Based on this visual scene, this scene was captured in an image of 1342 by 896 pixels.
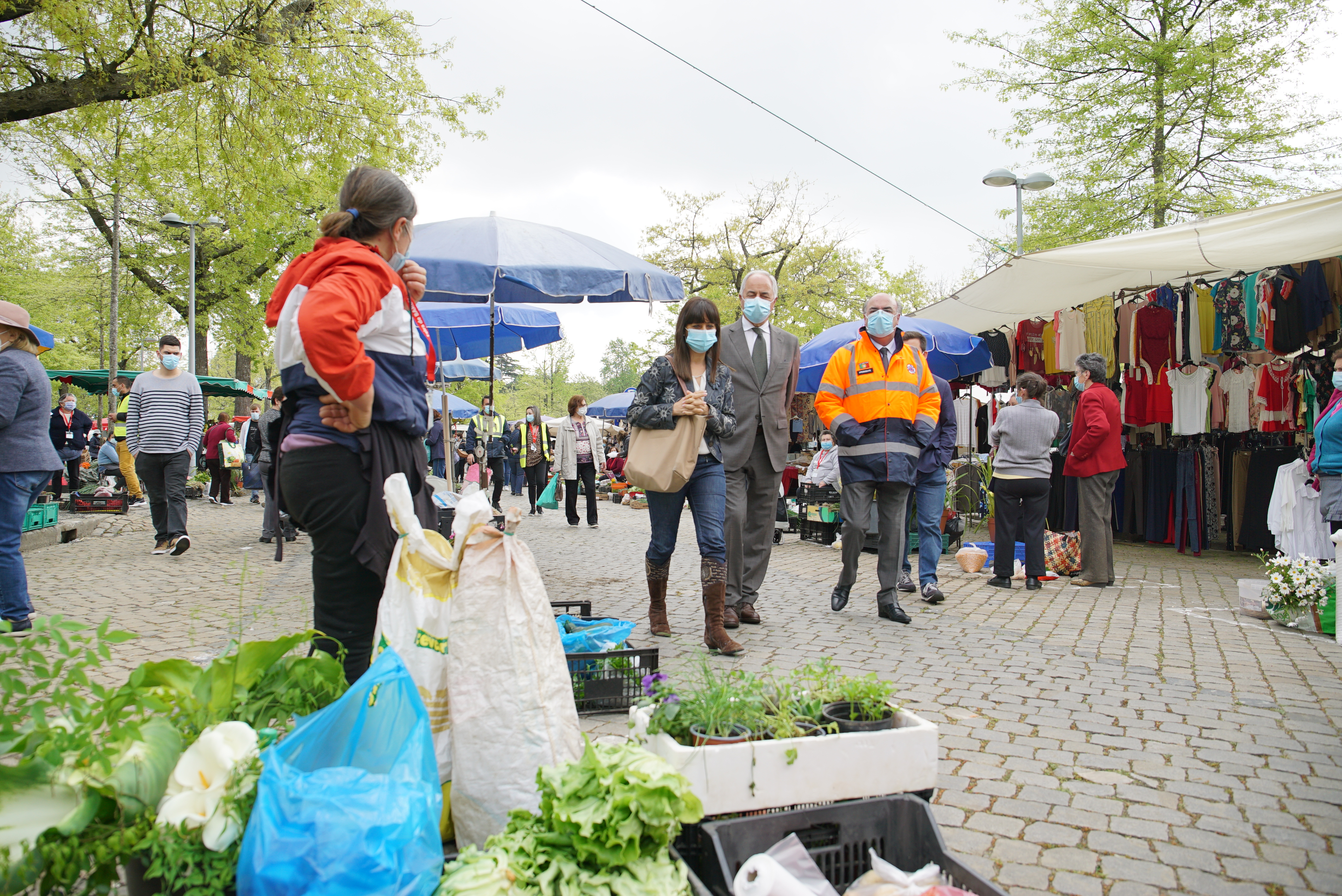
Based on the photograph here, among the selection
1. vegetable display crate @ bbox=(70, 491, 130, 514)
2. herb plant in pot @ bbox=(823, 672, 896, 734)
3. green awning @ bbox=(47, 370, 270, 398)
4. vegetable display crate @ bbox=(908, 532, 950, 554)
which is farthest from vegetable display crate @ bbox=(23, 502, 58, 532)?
herb plant in pot @ bbox=(823, 672, 896, 734)

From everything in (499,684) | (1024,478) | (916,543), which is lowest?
(916,543)

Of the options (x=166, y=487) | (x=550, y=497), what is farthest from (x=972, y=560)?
Answer: (x=550, y=497)

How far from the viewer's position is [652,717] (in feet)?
7.88

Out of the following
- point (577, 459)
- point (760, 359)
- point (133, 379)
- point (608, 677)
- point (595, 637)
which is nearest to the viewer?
point (608, 677)

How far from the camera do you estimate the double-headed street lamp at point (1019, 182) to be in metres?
16.2

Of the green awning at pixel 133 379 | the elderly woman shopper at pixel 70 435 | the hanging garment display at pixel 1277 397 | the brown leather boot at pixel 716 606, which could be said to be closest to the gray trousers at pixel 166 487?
the brown leather boot at pixel 716 606

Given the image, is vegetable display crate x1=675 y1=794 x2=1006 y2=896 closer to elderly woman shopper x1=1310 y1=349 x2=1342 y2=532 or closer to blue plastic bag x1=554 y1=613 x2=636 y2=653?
blue plastic bag x1=554 y1=613 x2=636 y2=653

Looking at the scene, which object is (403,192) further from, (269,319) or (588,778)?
(588,778)

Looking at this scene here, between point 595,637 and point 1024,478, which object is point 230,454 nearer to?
point 1024,478

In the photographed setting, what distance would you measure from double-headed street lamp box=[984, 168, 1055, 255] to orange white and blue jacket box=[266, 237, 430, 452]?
15461 millimetres

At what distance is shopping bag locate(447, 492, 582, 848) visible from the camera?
2.23m

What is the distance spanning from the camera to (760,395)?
5680 mm

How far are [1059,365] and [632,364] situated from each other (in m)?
31.0

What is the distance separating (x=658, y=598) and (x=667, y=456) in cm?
96
